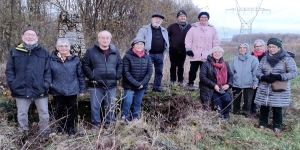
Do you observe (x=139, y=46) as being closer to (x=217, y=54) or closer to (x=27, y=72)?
(x=217, y=54)

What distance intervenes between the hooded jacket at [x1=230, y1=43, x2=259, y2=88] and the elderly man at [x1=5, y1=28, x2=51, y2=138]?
153 inches

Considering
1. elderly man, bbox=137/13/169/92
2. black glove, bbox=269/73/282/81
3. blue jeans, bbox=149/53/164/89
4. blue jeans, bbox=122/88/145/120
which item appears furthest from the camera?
blue jeans, bbox=149/53/164/89

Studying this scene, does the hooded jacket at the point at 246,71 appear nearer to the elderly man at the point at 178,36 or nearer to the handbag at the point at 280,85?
the handbag at the point at 280,85

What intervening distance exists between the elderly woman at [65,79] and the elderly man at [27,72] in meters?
0.12

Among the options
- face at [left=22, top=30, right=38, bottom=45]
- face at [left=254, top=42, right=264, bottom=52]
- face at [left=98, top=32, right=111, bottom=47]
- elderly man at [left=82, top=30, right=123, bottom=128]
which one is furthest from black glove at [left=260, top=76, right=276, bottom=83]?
face at [left=22, top=30, right=38, bottom=45]

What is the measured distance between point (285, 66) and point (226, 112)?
145cm

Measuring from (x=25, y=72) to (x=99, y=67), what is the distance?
1.18m

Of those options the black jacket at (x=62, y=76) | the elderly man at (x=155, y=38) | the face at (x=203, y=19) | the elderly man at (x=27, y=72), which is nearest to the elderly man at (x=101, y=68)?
the black jacket at (x=62, y=76)

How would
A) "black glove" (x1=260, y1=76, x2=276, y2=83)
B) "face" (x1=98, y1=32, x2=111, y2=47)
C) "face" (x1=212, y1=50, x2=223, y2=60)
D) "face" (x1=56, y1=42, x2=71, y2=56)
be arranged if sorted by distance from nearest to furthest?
"face" (x1=56, y1=42, x2=71, y2=56), "face" (x1=98, y1=32, x2=111, y2=47), "black glove" (x1=260, y1=76, x2=276, y2=83), "face" (x1=212, y1=50, x2=223, y2=60)

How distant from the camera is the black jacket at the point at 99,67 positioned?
14.6ft

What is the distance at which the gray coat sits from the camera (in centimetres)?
464

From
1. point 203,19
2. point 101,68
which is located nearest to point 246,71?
point 203,19

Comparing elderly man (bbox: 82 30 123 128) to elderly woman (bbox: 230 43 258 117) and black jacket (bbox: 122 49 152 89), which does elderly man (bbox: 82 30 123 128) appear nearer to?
black jacket (bbox: 122 49 152 89)

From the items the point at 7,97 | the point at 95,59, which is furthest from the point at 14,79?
the point at 7,97
